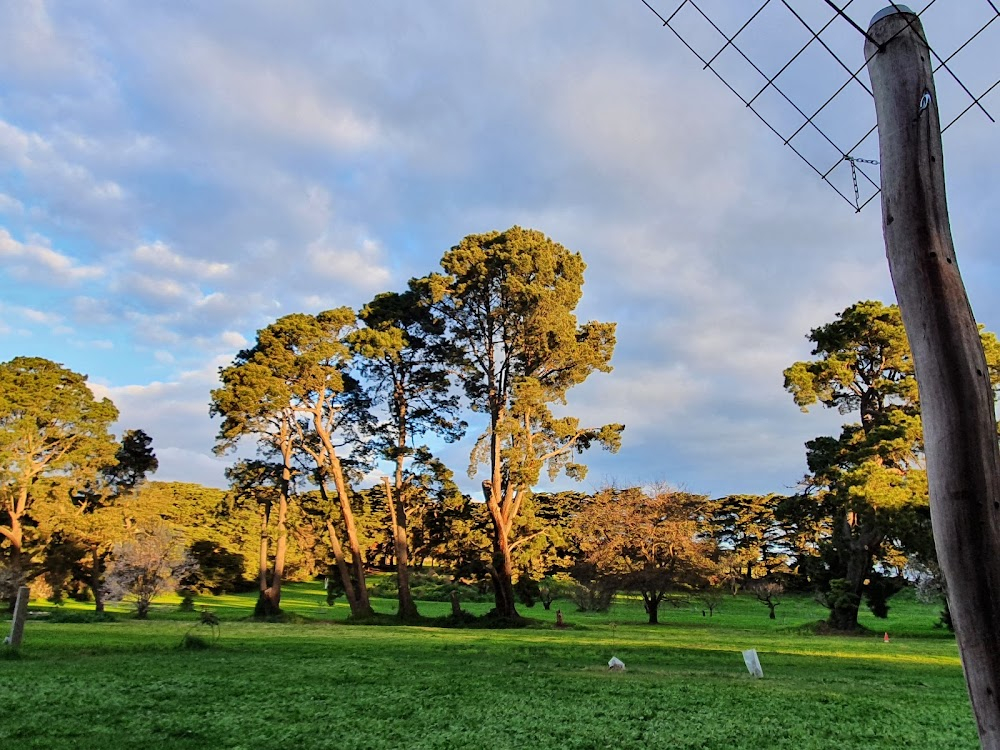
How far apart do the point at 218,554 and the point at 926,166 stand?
47.6 metres

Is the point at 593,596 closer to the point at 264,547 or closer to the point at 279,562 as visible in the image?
the point at 279,562

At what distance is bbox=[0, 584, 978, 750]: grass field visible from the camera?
261 inches

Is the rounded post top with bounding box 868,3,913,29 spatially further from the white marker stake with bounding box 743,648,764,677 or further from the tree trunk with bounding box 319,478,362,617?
the tree trunk with bounding box 319,478,362,617

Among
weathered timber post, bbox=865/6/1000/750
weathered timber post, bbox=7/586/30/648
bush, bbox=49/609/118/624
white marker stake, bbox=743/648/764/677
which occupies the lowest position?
bush, bbox=49/609/118/624

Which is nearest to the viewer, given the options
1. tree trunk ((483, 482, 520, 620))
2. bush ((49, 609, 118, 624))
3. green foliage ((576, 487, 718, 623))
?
bush ((49, 609, 118, 624))

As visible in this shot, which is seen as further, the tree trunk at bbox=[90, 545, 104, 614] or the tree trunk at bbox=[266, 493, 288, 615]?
the tree trunk at bbox=[90, 545, 104, 614]

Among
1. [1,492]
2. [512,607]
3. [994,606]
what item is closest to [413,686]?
[994,606]

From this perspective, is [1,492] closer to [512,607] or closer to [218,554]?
[218,554]

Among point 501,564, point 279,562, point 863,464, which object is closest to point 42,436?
point 279,562

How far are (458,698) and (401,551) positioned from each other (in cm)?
2089

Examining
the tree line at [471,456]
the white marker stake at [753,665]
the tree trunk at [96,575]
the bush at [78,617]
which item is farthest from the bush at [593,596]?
the tree trunk at [96,575]

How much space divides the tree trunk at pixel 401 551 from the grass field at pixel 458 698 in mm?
12337

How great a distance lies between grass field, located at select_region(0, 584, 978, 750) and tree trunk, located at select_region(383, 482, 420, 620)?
12337 mm

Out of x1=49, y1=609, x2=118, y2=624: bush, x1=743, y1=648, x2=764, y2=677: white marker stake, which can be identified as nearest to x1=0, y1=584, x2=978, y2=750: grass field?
x1=743, y1=648, x2=764, y2=677: white marker stake
